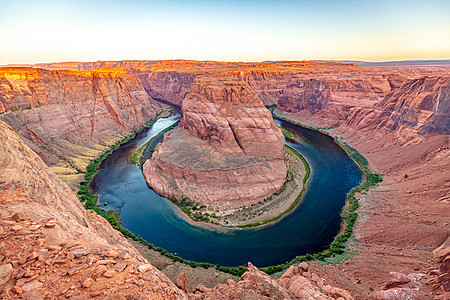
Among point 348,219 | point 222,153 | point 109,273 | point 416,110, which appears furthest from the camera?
point 416,110

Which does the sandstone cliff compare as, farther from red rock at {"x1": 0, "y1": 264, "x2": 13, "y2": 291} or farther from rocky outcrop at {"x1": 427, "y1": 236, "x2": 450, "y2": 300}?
rocky outcrop at {"x1": 427, "y1": 236, "x2": 450, "y2": 300}

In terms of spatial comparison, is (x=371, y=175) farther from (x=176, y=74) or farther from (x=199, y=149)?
(x=176, y=74)

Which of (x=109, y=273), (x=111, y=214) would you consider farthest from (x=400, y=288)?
(x=111, y=214)

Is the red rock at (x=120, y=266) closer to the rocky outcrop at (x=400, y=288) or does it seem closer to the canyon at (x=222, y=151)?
the canyon at (x=222, y=151)

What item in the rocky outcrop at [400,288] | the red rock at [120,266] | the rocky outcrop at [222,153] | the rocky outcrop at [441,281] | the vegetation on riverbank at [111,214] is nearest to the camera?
the red rock at [120,266]

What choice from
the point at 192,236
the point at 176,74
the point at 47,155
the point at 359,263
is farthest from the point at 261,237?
the point at 176,74

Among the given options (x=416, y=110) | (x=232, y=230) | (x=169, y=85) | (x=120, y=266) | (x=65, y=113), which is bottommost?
(x=232, y=230)

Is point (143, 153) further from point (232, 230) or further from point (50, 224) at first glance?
point (50, 224)

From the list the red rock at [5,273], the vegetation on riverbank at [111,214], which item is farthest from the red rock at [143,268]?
the vegetation on riverbank at [111,214]
